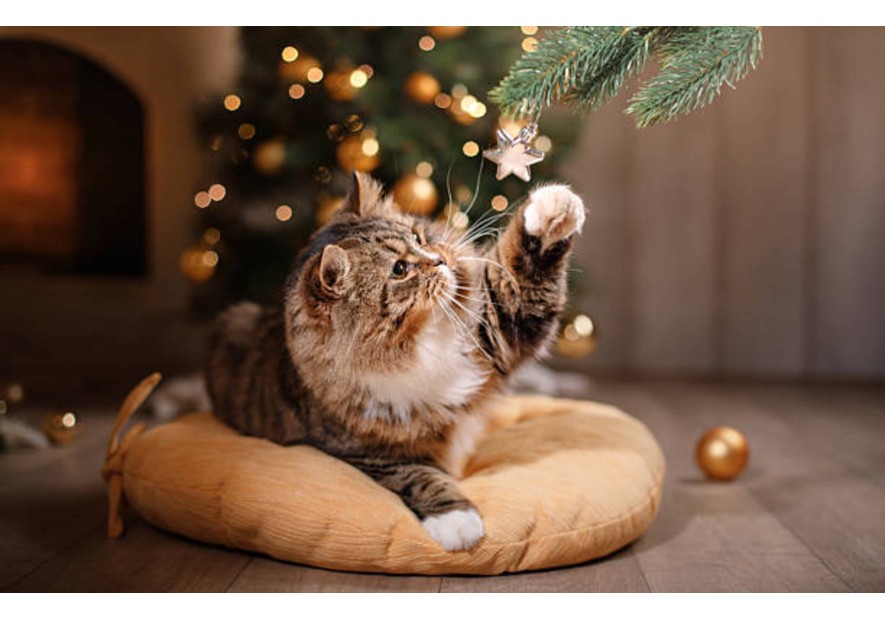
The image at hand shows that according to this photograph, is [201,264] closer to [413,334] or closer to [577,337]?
[577,337]

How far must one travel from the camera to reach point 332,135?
111 inches

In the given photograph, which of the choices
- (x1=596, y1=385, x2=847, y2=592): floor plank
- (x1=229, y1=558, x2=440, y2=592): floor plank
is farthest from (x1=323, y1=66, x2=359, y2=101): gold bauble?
(x1=229, y1=558, x2=440, y2=592): floor plank

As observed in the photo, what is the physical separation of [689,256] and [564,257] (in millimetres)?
Result: 2479

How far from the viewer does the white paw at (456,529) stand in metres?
1.32

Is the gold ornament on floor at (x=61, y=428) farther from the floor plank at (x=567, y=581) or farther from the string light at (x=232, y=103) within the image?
the floor plank at (x=567, y=581)

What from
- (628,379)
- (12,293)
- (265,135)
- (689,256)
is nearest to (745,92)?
(689,256)

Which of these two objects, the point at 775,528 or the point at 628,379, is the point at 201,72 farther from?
the point at 775,528

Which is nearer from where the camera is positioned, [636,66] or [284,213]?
[636,66]

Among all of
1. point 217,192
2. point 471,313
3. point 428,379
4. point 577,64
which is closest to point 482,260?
point 471,313

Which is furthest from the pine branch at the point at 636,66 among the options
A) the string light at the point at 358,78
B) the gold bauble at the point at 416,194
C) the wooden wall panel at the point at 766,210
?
the wooden wall panel at the point at 766,210

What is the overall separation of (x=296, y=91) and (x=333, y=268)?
5.52 feet

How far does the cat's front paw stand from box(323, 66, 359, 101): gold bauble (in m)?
1.33

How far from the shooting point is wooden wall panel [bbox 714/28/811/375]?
145 inches

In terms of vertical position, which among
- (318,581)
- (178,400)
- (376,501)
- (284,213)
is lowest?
(178,400)
